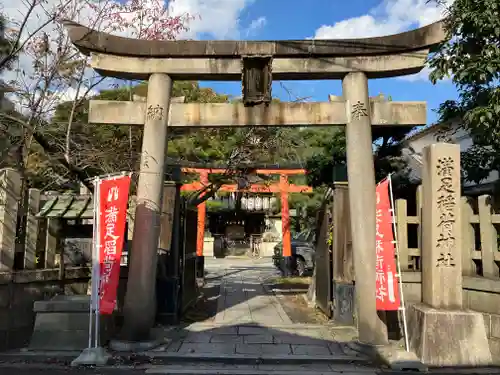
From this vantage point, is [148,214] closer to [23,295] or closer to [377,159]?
[23,295]

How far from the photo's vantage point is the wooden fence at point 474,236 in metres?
7.44

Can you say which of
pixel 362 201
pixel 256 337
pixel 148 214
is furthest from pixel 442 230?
pixel 148 214

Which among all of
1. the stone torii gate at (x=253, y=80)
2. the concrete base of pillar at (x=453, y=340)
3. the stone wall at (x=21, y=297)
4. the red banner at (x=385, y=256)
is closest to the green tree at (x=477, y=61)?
the stone torii gate at (x=253, y=80)

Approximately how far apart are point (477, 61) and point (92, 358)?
7.57 m

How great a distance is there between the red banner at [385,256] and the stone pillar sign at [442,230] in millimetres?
573

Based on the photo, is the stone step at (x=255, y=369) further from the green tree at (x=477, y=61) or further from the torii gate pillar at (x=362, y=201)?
the green tree at (x=477, y=61)

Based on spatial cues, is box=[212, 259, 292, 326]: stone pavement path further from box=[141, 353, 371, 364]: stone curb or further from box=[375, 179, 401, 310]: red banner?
box=[375, 179, 401, 310]: red banner

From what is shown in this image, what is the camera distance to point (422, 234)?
770 cm

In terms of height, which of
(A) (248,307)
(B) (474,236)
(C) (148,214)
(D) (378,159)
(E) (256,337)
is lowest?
(E) (256,337)

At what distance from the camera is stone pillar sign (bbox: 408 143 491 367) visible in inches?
267

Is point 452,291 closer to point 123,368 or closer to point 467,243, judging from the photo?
point 467,243

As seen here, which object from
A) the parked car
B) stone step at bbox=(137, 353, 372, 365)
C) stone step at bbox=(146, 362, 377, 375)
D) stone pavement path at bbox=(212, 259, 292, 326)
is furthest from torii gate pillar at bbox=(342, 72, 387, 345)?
the parked car

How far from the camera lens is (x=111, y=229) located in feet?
24.5

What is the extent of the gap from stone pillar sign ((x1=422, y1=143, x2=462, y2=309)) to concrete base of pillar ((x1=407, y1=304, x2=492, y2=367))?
0.91 feet
